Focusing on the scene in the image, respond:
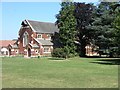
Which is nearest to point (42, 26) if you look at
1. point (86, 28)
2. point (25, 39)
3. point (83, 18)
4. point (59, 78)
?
point (25, 39)

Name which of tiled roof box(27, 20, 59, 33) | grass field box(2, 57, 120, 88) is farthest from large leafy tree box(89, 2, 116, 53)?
grass field box(2, 57, 120, 88)

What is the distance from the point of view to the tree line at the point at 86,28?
57531 millimetres

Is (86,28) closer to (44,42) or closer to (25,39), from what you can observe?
(44,42)

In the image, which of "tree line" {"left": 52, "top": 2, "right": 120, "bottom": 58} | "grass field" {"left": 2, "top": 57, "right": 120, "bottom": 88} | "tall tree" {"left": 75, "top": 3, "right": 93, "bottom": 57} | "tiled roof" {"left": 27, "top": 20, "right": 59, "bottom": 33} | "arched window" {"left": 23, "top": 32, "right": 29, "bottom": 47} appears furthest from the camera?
"arched window" {"left": 23, "top": 32, "right": 29, "bottom": 47}

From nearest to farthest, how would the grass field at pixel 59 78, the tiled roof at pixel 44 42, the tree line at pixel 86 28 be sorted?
the grass field at pixel 59 78 → the tree line at pixel 86 28 → the tiled roof at pixel 44 42

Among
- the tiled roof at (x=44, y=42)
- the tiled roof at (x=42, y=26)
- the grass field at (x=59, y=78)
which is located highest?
the tiled roof at (x=42, y=26)

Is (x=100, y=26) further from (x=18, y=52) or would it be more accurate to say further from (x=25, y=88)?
(x=25, y=88)

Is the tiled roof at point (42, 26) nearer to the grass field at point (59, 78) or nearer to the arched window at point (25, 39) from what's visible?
the arched window at point (25, 39)

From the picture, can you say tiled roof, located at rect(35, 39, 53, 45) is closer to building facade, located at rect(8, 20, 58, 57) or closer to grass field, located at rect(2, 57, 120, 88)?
building facade, located at rect(8, 20, 58, 57)

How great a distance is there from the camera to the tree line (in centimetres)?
5753

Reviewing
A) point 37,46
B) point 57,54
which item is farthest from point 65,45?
point 37,46

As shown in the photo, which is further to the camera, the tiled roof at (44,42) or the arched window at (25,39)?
the arched window at (25,39)

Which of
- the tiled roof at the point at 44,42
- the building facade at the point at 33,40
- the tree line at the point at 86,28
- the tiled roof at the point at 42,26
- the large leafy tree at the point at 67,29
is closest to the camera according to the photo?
the large leafy tree at the point at 67,29

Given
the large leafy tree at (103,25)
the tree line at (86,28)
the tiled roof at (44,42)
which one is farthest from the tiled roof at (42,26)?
the large leafy tree at (103,25)
